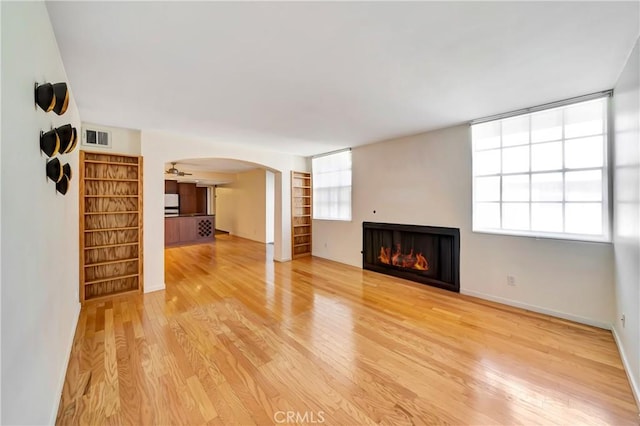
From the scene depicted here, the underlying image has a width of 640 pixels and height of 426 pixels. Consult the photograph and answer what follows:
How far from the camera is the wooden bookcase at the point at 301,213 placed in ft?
19.9

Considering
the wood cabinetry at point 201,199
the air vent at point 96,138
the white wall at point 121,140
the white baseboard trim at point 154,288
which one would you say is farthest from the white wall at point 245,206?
the air vent at point 96,138

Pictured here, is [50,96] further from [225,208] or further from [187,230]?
[225,208]

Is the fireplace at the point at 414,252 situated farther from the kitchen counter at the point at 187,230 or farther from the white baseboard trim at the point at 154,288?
the kitchen counter at the point at 187,230

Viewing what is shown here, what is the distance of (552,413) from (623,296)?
1.43 metres

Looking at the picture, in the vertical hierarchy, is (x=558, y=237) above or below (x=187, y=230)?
above

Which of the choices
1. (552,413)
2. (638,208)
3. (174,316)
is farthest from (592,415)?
(174,316)

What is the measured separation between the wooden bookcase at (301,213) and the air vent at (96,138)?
3314 mm

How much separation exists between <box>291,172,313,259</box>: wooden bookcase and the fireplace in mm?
1737

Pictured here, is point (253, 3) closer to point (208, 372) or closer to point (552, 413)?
point (208, 372)

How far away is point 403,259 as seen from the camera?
4570mm

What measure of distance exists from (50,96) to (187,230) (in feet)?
24.1

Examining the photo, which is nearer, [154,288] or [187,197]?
[154,288]
